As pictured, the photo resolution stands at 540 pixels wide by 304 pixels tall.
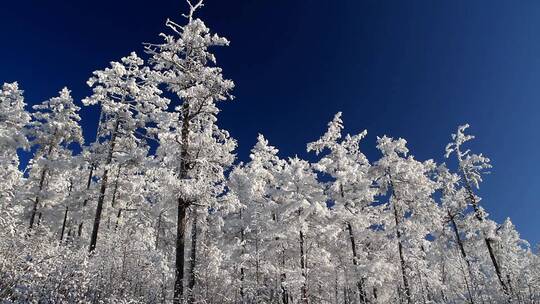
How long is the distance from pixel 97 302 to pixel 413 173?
21.8 meters

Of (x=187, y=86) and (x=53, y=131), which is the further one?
(x=53, y=131)

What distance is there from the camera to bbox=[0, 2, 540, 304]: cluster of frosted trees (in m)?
15.8

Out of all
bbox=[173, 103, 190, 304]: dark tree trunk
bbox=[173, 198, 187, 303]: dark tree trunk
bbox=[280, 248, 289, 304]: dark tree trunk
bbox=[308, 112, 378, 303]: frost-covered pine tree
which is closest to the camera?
bbox=[173, 198, 187, 303]: dark tree trunk

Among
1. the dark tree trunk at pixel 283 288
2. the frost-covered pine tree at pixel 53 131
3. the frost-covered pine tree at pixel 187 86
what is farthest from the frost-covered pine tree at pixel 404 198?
the frost-covered pine tree at pixel 53 131

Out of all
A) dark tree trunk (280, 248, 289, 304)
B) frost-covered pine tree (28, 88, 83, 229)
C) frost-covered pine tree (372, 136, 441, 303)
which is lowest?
dark tree trunk (280, 248, 289, 304)

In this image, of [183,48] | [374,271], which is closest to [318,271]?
[374,271]

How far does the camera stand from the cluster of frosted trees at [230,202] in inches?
622

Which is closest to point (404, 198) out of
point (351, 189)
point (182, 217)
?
point (351, 189)

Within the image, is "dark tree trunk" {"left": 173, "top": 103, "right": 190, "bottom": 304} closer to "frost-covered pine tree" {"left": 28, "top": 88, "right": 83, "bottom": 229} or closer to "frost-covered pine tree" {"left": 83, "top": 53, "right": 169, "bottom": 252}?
"frost-covered pine tree" {"left": 83, "top": 53, "right": 169, "bottom": 252}

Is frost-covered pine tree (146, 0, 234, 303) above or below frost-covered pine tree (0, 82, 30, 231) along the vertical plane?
below

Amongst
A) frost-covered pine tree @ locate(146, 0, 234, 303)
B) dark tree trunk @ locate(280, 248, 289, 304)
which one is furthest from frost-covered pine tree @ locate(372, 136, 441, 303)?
frost-covered pine tree @ locate(146, 0, 234, 303)

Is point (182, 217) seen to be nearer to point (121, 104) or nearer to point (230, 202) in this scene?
point (230, 202)

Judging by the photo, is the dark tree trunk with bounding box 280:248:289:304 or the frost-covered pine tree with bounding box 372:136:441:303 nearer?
the dark tree trunk with bounding box 280:248:289:304

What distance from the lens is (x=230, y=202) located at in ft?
55.1
